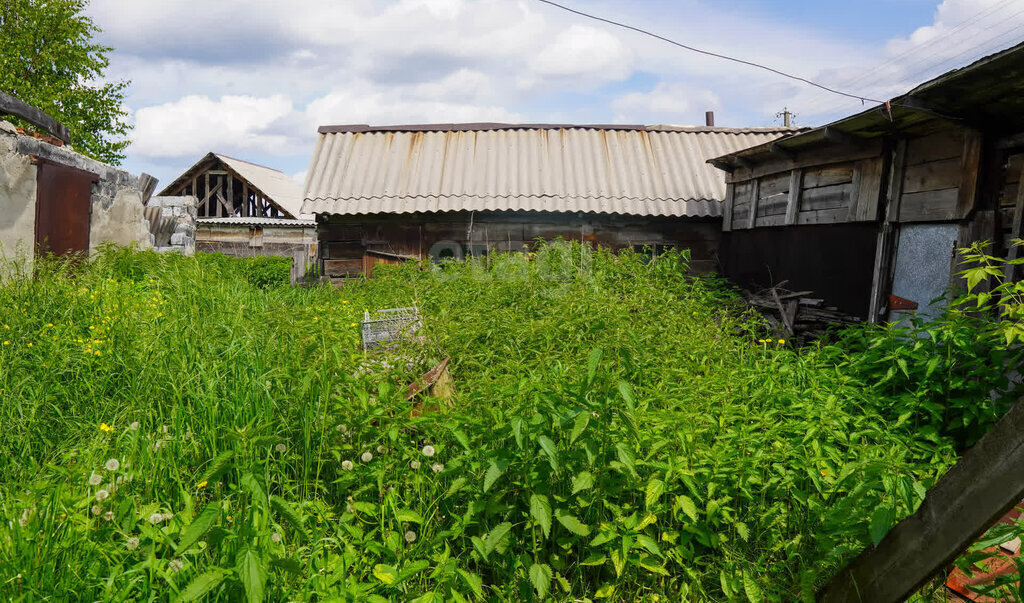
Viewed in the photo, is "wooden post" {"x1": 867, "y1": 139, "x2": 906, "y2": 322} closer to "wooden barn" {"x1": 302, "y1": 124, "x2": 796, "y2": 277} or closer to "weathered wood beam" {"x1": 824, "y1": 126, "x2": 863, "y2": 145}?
"weathered wood beam" {"x1": 824, "y1": 126, "x2": 863, "y2": 145}

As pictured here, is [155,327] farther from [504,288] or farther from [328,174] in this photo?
[328,174]

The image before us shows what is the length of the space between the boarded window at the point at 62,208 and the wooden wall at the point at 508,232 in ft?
11.2

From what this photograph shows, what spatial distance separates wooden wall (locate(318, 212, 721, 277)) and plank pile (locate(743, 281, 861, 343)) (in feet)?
8.32

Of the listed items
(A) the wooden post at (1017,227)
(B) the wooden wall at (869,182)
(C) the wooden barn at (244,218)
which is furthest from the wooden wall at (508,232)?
(C) the wooden barn at (244,218)

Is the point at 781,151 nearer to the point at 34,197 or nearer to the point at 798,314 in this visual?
the point at 798,314

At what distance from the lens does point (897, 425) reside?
3398 millimetres

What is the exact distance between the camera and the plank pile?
23.0 ft

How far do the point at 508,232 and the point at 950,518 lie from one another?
8.99m

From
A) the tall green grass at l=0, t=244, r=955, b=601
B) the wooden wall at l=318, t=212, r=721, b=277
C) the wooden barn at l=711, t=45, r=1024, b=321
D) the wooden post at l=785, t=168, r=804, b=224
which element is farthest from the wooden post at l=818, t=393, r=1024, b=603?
the wooden wall at l=318, t=212, r=721, b=277

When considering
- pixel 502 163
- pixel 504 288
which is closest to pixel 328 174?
pixel 502 163

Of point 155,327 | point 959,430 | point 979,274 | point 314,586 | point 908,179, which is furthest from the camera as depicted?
point 908,179

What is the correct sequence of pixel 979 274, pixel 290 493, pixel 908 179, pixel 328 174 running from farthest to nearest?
pixel 328 174, pixel 908 179, pixel 979 274, pixel 290 493

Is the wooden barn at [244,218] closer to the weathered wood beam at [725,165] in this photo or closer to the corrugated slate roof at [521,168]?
the corrugated slate roof at [521,168]

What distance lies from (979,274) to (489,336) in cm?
301
